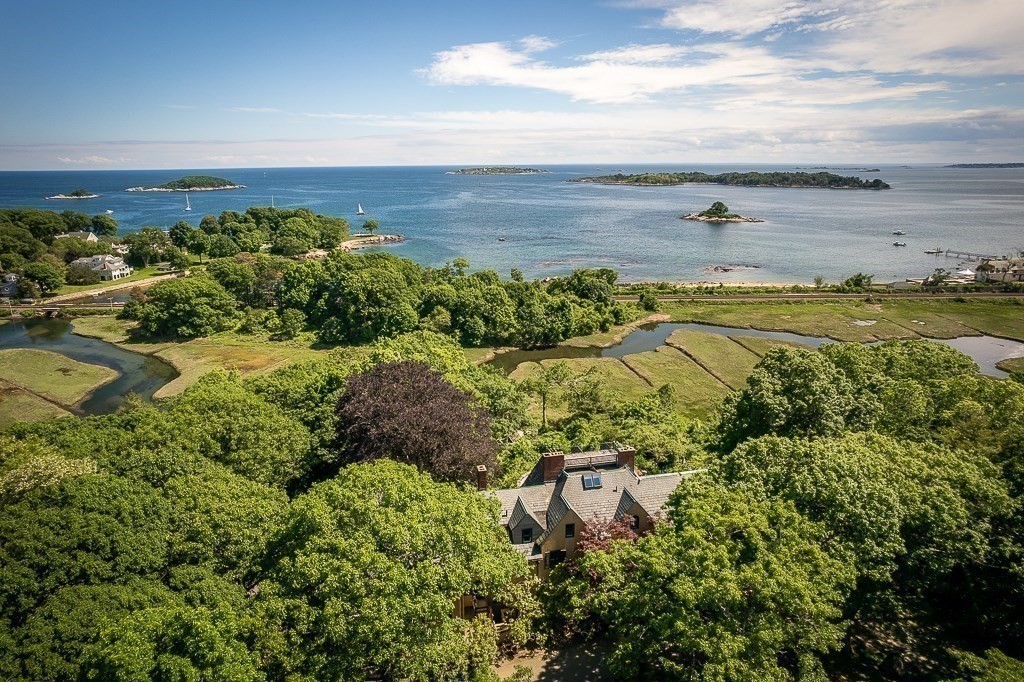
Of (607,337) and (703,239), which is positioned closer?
(607,337)

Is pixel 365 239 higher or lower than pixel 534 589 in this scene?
higher

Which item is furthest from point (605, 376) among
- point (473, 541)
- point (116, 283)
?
point (116, 283)

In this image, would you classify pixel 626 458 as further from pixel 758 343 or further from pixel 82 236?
pixel 82 236

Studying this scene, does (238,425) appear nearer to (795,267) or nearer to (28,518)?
(28,518)

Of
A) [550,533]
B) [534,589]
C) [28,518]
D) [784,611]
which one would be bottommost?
[534,589]

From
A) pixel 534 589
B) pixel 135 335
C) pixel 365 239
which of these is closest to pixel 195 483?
pixel 534 589

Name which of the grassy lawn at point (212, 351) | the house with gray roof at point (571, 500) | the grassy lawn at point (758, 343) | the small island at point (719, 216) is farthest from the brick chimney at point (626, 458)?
the small island at point (719, 216)

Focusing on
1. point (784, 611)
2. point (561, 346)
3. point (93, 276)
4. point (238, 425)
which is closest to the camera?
point (784, 611)
